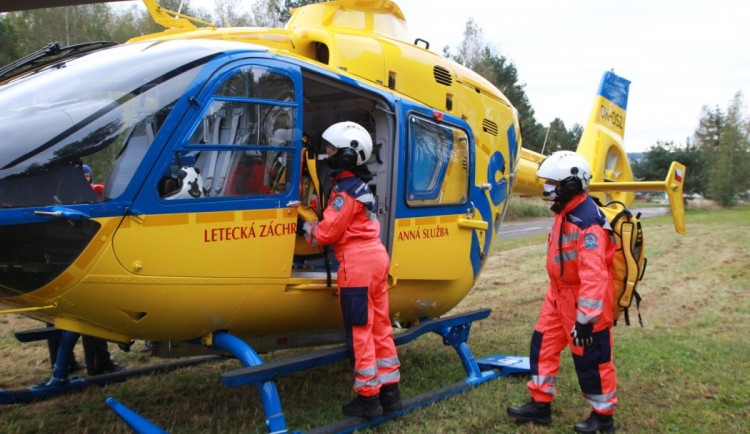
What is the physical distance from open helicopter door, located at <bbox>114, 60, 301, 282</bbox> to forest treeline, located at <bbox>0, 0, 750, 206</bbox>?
464cm

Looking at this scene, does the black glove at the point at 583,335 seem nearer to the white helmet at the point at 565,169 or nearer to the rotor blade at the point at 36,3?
the white helmet at the point at 565,169

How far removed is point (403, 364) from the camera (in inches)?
222

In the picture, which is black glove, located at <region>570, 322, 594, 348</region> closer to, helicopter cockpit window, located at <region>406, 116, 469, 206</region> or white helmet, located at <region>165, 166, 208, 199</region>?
helicopter cockpit window, located at <region>406, 116, 469, 206</region>

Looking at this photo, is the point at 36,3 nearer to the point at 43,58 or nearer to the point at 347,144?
the point at 43,58

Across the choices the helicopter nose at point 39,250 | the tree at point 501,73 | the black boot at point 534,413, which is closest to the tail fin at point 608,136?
the black boot at point 534,413

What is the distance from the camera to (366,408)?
148 inches

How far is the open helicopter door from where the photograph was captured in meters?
3.01

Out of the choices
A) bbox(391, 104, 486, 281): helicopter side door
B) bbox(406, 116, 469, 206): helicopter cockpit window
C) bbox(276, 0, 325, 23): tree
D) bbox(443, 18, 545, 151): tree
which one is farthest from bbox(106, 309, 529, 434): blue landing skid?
bbox(443, 18, 545, 151): tree

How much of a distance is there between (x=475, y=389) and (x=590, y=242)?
170cm

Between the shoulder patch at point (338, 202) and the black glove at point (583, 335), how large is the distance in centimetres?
176

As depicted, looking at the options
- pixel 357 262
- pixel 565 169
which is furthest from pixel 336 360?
pixel 565 169

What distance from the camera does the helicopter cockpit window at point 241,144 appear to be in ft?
10.2

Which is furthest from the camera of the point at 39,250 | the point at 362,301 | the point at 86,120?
the point at 362,301

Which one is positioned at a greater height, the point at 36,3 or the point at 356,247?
the point at 36,3
